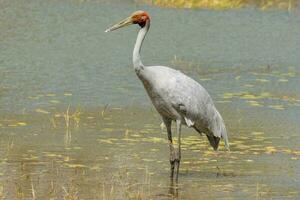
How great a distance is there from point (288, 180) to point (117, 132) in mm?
2773

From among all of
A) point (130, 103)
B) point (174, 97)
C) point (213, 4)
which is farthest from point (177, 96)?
point (213, 4)

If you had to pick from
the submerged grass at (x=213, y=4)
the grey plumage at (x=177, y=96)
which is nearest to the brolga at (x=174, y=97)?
the grey plumage at (x=177, y=96)

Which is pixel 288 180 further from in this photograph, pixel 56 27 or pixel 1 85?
pixel 56 27

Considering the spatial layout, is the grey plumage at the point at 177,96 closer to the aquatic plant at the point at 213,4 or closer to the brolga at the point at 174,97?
the brolga at the point at 174,97

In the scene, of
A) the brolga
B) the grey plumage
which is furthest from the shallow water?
the grey plumage

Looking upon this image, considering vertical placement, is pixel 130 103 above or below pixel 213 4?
above

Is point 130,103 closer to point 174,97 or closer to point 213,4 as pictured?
point 174,97

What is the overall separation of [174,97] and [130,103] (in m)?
4.09

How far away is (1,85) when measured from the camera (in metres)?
15.2

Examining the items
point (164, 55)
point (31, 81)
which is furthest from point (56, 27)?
point (31, 81)

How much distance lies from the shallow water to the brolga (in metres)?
0.40

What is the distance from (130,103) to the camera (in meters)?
14.1

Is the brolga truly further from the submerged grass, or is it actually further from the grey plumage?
the submerged grass

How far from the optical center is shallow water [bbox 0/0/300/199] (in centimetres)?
977
